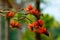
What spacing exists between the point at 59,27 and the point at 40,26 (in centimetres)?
547

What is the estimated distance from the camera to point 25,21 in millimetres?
1178

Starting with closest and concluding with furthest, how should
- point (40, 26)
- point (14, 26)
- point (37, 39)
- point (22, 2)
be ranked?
point (40, 26)
point (14, 26)
point (37, 39)
point (22, 2)

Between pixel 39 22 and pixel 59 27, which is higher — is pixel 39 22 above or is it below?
above

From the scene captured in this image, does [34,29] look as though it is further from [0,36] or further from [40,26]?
[0,36]

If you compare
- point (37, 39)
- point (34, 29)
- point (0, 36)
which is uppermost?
point (34, 29)

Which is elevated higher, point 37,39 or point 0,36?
point 37,39

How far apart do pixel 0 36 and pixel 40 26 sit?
14.6 ft

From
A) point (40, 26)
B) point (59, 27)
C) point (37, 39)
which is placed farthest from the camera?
point (59, 27)

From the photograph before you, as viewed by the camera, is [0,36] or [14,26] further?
[0,36]

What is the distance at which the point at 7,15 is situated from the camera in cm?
113

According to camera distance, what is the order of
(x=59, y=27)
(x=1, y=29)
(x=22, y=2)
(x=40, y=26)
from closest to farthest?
(x=40, y=26)
(x=22, y=2)
(x=1, y=29)
(x=59, y=27)

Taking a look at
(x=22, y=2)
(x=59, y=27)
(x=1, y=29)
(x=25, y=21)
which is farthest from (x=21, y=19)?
(x=59, y=27)

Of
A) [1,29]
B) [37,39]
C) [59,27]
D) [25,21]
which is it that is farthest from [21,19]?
[59,27]

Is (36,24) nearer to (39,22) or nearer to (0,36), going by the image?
(39,22)
